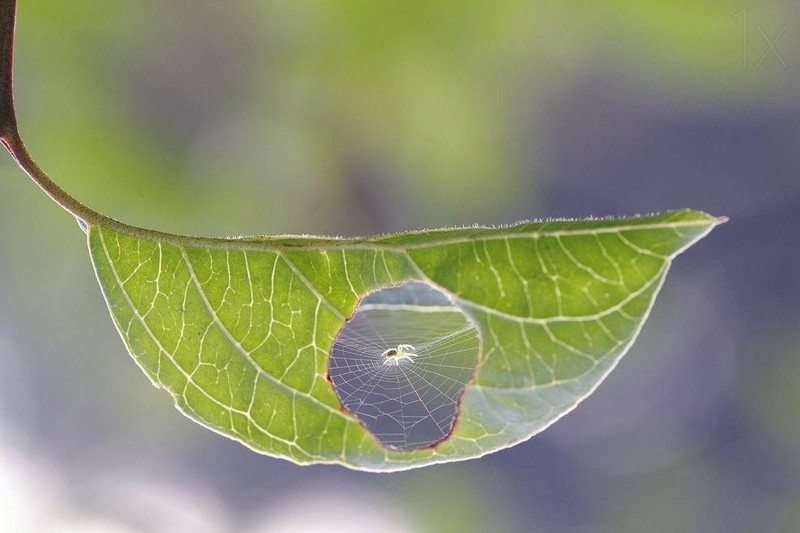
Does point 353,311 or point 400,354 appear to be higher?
point 400,354

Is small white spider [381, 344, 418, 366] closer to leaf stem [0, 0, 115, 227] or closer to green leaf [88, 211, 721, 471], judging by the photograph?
green leaf [88, 211, 721, 471]

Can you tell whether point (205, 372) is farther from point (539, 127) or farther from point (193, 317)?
point (539, 127)

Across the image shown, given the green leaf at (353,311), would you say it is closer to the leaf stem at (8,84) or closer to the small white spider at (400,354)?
the leaf stem at (8,84)

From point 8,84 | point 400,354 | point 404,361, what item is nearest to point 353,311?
point 8,84

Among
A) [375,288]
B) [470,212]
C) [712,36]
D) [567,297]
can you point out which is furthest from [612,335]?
[470,212]

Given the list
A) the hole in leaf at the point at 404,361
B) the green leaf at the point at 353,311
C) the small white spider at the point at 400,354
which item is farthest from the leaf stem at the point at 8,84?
the small white spider at the point at 400,354

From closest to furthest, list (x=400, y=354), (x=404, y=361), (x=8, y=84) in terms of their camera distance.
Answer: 1. (x=8, y=84)
2. (x=400, y=354)
3. (x=404, y=361)

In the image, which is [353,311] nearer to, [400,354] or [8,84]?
[8,84]

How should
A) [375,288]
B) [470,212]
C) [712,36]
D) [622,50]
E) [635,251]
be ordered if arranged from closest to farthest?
[635,251]
[375,288]
[712,36]
[622,50]
[470,212]
